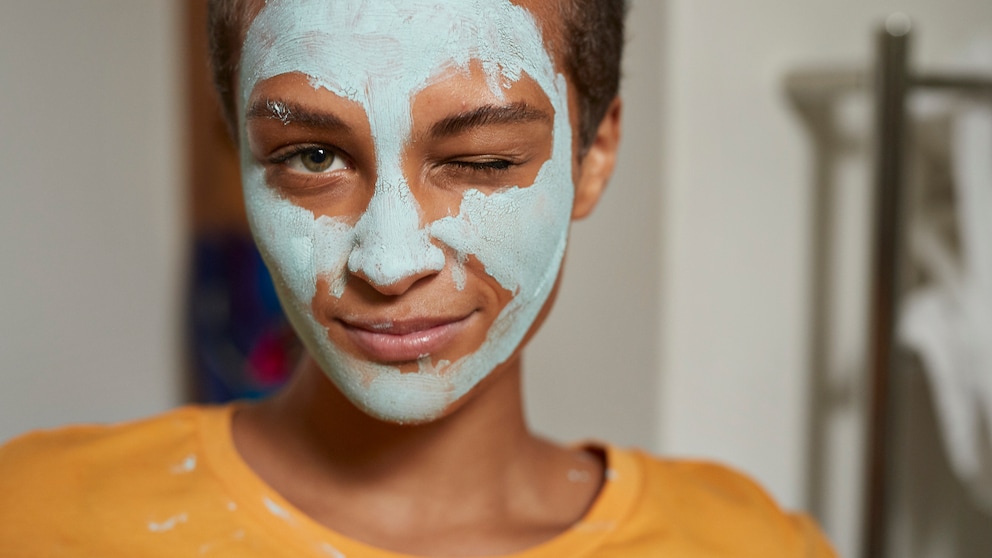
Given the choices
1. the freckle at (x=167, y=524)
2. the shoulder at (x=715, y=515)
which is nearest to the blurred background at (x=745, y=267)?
the shoulder at (x=715, y=515)

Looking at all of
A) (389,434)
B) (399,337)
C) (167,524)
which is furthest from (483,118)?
(167,524)

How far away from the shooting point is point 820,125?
50.4 inches

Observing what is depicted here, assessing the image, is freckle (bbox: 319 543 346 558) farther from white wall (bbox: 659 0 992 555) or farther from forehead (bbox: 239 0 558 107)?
white wall (bbox: 659 0 992 555)

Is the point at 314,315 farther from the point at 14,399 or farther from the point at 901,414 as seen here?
the point at 14,399

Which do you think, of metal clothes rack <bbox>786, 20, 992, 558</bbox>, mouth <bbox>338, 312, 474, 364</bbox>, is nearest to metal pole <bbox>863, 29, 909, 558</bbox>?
metal clothes rack <bbox>786, 20, 992, 558</bbox>

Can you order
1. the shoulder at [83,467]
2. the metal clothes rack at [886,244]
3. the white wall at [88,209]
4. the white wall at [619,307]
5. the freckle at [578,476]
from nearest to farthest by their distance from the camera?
the shoulder at [83,467], the freckle at [578,476], the metal clothes rack at [886,244], the white wall at [619,307], the white wall at [88,209]

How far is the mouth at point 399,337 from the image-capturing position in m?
0.63

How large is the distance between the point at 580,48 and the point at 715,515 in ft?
1.33

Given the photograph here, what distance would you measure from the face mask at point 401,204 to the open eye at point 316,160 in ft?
0.08

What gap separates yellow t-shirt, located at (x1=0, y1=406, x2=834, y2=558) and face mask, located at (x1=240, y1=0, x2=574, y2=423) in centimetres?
13

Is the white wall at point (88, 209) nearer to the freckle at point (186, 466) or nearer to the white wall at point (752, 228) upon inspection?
the freckle at point (186, 466)

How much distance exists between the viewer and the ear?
0.78 m

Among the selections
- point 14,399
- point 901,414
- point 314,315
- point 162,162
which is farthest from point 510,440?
point 162,162

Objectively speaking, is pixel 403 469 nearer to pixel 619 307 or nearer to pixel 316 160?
pixel 316 160
